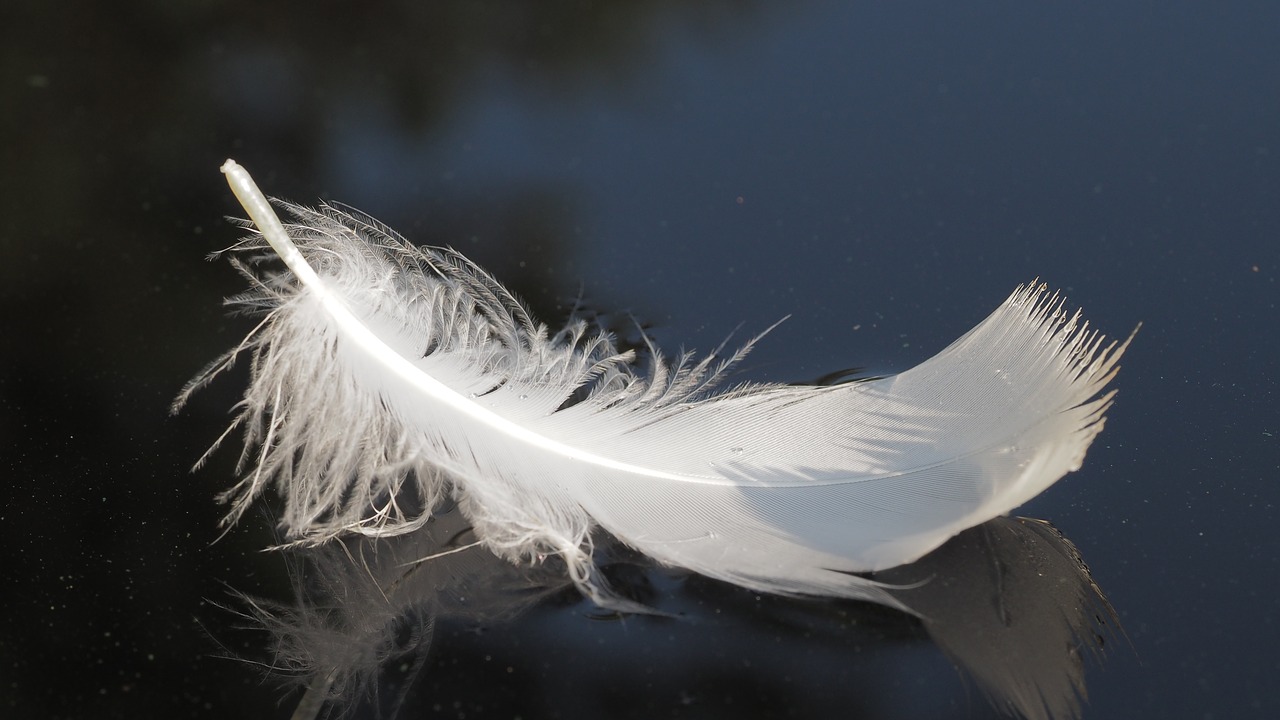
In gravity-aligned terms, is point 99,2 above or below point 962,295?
above

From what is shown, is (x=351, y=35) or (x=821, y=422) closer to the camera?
(x=821, y=422)

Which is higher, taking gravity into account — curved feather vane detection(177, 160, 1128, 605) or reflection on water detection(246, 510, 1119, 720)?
curved feather vane detection(177, 160, 1128, 605)

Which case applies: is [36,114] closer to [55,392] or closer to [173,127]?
[173,127]

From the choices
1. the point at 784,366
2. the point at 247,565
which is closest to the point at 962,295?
the point at 784,366

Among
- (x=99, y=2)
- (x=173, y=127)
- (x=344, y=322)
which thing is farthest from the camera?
(x=99, y=2)

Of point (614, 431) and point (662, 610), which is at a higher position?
point (614, 431)

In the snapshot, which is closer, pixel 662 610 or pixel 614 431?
pixel 662 610
